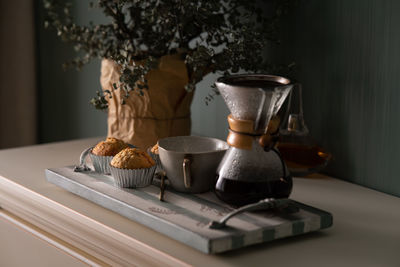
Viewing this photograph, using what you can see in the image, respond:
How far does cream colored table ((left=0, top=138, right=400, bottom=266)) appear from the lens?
2.44 feet

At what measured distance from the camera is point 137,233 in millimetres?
807

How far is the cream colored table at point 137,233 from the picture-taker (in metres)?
0.74

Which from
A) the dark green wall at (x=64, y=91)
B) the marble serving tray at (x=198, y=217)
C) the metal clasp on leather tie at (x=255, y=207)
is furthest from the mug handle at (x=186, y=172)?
the dark green wall at (x=64, y=91)

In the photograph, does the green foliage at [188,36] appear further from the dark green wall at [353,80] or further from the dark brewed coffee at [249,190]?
the dark brewed coffee at [249,190]

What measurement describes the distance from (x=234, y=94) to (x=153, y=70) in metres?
0.43

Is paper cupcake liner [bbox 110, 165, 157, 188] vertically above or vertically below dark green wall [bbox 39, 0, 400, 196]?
below

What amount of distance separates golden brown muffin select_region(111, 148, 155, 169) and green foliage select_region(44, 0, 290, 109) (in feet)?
0.55

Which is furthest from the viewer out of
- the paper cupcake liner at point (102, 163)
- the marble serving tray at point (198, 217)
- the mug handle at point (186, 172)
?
the paper cupcake liner at point (102, 163)

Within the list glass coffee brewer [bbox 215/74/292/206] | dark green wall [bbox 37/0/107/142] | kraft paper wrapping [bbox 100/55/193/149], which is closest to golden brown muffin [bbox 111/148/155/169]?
glass coffee brewer [bbox 215/74/292/206]

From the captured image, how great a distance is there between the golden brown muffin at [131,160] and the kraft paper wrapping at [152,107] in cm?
29

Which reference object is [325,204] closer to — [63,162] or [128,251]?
[128,251]

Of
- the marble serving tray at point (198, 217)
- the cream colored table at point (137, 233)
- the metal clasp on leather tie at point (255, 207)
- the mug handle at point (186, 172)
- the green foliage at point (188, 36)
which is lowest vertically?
A: the cream colored table at point (137, 233)

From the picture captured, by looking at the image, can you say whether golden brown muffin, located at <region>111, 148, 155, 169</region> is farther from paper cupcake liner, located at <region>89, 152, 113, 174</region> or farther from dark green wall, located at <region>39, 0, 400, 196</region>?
dark green wall, located at <region>39, 0, 400, 196</region>

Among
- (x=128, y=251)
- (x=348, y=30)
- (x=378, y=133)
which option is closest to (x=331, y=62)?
(x=348, y=30)
